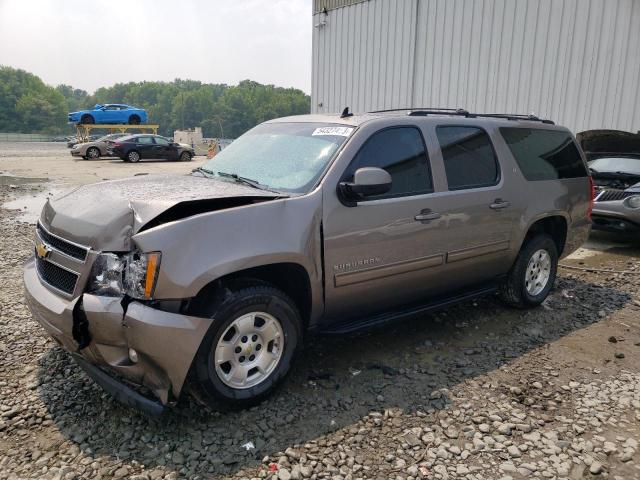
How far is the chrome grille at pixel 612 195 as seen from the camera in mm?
7558

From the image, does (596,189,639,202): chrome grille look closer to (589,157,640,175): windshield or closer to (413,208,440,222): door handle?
(589,157,640,175): windshield

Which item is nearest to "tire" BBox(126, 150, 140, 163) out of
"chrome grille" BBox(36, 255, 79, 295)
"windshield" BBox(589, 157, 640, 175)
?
"windshield" BBox(589, 157, 640, 175)

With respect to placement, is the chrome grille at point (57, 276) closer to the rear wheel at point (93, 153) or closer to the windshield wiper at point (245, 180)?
the windshield wiper at point (245, 180)

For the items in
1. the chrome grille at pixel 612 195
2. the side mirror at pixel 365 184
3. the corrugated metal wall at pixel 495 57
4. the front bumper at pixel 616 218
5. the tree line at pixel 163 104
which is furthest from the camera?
the tree line at pixel 163 104

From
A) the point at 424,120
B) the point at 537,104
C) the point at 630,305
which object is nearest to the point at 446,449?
the point at 424,120

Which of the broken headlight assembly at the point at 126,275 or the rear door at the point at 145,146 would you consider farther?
the rear door at the point at 145,146

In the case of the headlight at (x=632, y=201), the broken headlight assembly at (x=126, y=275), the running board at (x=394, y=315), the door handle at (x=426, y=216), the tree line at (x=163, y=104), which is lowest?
the running board at (x=394, y=315)

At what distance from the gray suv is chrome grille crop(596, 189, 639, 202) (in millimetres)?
3664

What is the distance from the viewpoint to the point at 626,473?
8.75ft

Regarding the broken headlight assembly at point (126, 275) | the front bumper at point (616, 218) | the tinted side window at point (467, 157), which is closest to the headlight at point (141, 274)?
the broken headlight assembly at point (126, 275)

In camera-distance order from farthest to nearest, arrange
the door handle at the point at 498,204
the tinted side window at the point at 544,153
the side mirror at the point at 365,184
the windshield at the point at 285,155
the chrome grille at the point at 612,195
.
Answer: the chrome grille at the point at 612,195, the tinted side window at the point at 544,153, the door handle at the point at 498,204, the windshield at the point at 285,155, the side mirror at the point at 365,184

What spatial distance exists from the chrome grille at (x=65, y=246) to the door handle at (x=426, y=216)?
7.38 feet

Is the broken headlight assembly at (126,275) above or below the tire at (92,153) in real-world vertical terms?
above

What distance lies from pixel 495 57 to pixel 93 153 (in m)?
24.0
